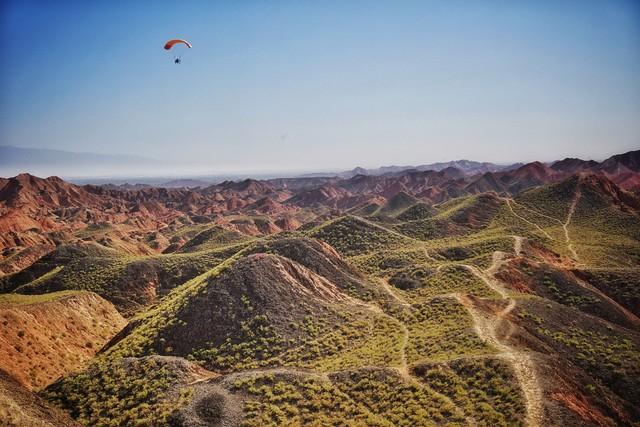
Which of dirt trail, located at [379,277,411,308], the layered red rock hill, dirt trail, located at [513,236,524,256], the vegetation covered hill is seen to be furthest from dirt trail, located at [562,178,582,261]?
the layered red rock hill

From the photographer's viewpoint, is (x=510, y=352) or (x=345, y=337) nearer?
(x=510, y=352)

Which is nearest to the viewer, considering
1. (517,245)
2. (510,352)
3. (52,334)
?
(510,352)

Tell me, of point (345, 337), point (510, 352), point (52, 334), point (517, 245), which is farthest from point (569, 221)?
point (52, 334)

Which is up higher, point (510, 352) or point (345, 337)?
point (510, 352)

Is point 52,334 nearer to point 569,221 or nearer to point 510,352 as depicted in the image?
point 510,352

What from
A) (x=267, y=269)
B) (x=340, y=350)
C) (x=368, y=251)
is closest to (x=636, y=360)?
(x=340, y=350)

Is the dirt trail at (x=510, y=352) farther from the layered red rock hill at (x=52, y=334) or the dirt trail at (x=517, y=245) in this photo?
the layered red rock hill at (x=52, y=334)

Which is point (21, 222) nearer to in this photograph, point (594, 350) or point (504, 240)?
point (504, 240)

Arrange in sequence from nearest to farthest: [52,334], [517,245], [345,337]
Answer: [345,337] → [52,334] → [517,245]
